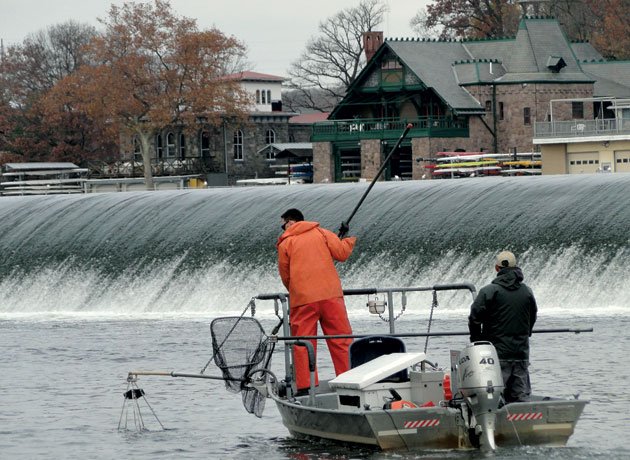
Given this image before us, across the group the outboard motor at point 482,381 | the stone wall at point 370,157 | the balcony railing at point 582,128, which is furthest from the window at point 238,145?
the outboard motor at point 482,381

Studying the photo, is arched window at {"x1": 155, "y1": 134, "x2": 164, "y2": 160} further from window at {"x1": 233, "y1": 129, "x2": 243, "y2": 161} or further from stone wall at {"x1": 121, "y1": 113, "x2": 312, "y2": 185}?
window at {"x1": 233, "y1": 129, "x2": 243, "y2": 161}

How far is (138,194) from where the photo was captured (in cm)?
4625

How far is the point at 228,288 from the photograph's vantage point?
3562 cm

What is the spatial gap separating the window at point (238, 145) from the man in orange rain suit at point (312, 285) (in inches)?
3159

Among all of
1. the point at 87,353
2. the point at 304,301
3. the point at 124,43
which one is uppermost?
the point at 124,43

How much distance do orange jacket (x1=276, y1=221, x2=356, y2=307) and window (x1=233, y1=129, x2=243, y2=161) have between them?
80.2 meters

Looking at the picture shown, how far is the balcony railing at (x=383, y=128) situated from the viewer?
7438 centimetres

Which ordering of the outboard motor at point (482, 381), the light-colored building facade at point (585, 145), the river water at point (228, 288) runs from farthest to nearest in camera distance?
the light-colored building facade at point (585, 145), the river water at point (228, 288), the outboard motor at point (482, 381)

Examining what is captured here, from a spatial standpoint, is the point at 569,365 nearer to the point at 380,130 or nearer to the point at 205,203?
the point at 205,203

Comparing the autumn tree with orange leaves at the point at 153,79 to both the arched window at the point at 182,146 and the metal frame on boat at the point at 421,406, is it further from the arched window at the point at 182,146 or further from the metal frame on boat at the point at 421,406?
the metal frame on boat at the point at 421,406

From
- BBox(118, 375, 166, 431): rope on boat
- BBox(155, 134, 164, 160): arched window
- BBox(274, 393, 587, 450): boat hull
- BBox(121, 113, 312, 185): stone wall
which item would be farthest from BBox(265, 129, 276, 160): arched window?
BBox(274, 393, 587, 450): boat hull

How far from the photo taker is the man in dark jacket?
15305mm

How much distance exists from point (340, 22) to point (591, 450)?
95.3 meters

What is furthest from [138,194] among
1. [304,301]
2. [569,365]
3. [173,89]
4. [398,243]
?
[173,89]
